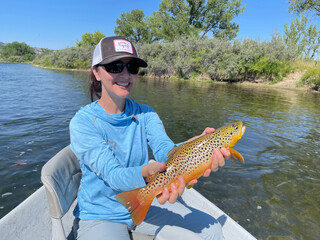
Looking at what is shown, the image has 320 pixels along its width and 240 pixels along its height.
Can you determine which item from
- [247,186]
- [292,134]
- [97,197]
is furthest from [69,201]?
[292,134]

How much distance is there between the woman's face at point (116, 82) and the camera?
7.43 feet

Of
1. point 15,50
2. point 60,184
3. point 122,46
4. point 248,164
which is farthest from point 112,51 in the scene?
point 15,50

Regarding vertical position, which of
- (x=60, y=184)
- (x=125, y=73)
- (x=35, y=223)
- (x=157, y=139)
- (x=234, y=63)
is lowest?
(x=35, y=223)

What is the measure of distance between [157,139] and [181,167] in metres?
0.57

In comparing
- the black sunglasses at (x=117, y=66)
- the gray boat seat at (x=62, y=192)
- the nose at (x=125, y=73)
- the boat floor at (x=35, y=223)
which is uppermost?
the black sunglasses at (x=117, y=66)

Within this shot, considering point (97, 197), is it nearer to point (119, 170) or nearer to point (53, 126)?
point (119, 170)

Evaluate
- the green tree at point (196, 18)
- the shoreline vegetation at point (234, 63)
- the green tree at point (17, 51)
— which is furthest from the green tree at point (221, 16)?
the green tree at point (17, 51)

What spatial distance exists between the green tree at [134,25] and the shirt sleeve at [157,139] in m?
72.9

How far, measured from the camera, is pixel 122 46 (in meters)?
2.21

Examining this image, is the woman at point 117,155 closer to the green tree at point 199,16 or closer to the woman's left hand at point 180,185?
the woman's left hand at point 180,185

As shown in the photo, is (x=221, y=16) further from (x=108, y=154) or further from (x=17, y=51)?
(x=17, y=51)

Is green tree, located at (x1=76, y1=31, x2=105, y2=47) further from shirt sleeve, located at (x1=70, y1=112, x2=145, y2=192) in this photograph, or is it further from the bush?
shirt sleeve, located at (x1=70, y1=112, x2=145, y2=192)

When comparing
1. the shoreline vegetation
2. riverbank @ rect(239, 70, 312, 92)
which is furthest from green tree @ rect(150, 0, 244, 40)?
riverbank @ rect(239, 70, 312, 92)

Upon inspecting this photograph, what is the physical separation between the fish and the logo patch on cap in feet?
4.07
